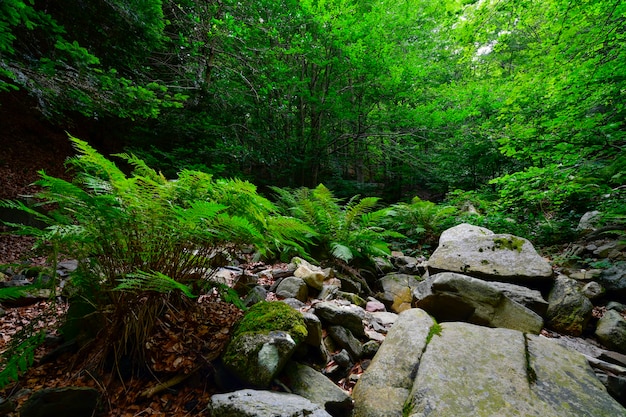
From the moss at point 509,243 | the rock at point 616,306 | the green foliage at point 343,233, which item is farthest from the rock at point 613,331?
the green foliage at point 343,233

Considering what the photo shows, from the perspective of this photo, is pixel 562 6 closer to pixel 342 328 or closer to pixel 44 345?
pixel 342 328

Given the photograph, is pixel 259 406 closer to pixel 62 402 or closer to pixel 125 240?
pixel 62 402

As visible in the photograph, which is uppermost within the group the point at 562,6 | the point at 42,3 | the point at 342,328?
the point at 562,6

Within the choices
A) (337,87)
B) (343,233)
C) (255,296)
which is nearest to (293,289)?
(255,296)

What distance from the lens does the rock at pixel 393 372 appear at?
63.2 inches

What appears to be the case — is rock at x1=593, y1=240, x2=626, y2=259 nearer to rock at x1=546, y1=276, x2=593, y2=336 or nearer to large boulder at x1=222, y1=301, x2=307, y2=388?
rock at x1=546, y1=276, x2=593, y2=336

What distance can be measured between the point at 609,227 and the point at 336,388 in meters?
5.58

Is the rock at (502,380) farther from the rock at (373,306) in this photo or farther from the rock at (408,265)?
the rock at (408,265)

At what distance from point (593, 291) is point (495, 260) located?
3.40ft

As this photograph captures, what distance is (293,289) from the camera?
2.77m

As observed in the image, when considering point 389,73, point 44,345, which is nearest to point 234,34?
point 389,73

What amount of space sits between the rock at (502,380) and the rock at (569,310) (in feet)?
3.52

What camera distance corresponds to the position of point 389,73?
8477 mm

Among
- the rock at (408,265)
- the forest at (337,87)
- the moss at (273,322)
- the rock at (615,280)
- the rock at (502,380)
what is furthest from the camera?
the rock at (408,265)
